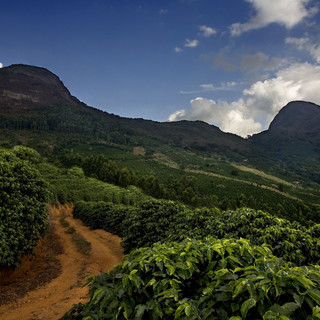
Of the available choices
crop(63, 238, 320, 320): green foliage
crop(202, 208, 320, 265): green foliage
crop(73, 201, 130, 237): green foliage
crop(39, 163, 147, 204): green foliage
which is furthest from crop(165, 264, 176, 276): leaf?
crop(39, 163, 147, 204): green foliage

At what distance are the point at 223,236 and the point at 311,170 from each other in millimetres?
→ 178997

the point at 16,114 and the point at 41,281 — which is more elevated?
the point at 16,114

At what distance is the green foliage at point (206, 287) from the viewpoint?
1921mm

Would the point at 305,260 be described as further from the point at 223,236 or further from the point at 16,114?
the point at 16,114

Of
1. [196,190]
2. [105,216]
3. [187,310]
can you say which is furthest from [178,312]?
[196,190]

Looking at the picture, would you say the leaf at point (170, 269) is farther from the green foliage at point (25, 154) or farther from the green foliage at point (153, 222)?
the green foliage at point (25, 154)

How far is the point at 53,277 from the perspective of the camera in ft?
30.2

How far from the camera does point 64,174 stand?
37094mm

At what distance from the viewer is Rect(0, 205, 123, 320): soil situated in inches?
253

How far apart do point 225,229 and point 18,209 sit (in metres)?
7.47

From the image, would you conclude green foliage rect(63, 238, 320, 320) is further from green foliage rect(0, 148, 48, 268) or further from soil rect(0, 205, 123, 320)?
green foliage rect(0, 148, 48, 268)

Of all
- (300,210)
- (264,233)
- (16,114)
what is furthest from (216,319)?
(16,114)

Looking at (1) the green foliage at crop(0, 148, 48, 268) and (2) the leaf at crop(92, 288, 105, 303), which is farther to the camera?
(1) the green foliage at crop(0, 148, 48, 268)

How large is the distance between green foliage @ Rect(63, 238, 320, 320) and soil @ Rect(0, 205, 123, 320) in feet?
10.3
